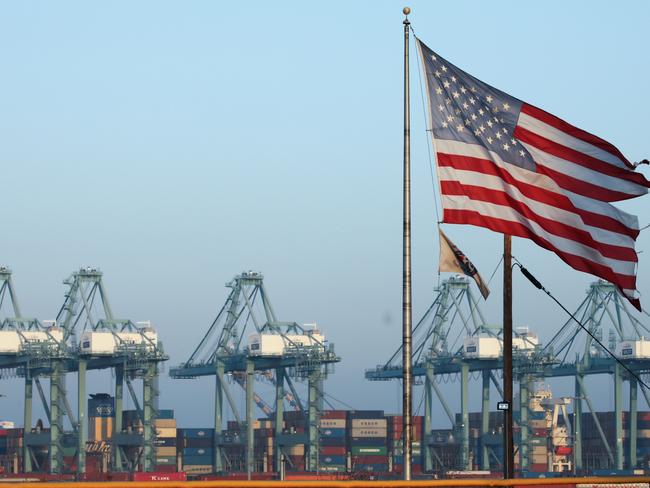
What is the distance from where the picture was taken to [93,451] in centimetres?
14562

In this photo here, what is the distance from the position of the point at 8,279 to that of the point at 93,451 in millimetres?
21320

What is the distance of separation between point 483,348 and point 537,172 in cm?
11858

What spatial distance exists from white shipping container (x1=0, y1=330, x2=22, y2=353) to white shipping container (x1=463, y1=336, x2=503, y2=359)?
4621 centimetres

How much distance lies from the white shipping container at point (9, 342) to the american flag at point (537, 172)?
119 m

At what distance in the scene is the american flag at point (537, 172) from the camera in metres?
18.7

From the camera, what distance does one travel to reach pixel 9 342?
13300 centimetres

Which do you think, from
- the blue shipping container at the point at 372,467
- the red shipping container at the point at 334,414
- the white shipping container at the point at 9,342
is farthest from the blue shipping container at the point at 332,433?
the white shipping container at the point at 9,342

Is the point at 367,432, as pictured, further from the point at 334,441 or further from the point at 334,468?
the point at 334,468

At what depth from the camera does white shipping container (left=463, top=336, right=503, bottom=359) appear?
13588 cm

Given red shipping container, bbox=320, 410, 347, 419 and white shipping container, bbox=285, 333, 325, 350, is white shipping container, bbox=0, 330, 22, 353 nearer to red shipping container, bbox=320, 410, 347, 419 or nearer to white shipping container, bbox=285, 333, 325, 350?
white shipping container, bbox=285, 333, 325, 350

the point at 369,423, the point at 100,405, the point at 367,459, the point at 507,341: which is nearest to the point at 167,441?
the point at 100,405

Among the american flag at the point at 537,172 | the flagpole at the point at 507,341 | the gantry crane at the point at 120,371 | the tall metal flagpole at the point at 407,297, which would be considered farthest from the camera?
the gantry crane at the point at 120,371

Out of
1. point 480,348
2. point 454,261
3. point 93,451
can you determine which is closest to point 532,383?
point 480,348

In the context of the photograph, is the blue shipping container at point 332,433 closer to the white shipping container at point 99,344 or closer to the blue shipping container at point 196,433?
the blue shipping container at point 196,433
